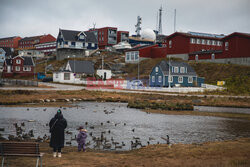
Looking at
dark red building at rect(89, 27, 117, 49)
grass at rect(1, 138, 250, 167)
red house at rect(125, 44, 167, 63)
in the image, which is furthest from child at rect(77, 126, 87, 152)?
dark red building at rect(89, 27, 117, 49)

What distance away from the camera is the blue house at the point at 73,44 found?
114 meters

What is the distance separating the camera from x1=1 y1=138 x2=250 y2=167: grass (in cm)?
1106

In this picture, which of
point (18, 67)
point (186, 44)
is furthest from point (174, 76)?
point (18, 67)

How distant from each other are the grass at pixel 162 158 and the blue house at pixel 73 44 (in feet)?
338

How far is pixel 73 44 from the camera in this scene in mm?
115062

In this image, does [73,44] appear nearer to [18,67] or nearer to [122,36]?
[18,67]

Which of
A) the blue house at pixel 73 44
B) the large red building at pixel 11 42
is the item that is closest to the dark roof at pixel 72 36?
the blue house at pixel 73 44

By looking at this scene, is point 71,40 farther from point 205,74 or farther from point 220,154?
point 220,154

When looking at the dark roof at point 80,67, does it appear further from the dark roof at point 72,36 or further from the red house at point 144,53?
the dark roof at point 72,36

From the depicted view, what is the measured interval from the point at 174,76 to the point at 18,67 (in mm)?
55692

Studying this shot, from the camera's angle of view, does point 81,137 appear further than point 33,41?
No

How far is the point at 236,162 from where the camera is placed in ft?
35.9

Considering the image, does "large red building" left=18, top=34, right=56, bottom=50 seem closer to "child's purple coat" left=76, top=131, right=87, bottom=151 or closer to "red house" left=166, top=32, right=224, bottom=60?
"red house" left=166, top=32, right=224, bottom=60

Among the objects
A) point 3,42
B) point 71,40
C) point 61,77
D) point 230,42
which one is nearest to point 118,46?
point 71,40
